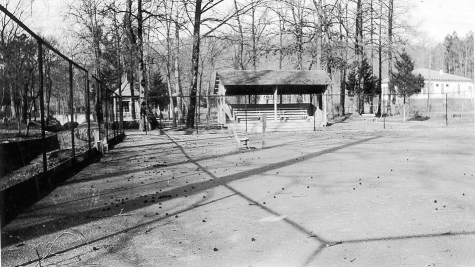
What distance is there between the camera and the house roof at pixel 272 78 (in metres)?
29.8

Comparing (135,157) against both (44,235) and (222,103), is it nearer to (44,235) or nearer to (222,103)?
(44,235)

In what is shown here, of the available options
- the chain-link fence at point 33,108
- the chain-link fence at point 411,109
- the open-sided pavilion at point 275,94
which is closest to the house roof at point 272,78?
the open-sided pavilion at point 275,94

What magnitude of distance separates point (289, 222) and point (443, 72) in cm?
8918

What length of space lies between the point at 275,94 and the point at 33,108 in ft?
79.0

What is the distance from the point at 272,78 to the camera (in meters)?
30.7

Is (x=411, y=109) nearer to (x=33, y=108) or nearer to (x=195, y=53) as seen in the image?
(x=195, y=53)

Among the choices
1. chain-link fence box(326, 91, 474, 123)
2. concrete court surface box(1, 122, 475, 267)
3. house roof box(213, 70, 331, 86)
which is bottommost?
concrete court surface box(1, 122, 475, 267)

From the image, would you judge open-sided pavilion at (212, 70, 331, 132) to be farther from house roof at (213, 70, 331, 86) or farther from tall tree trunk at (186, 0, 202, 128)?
tall tree trunk at (186, 0, 202, 128)

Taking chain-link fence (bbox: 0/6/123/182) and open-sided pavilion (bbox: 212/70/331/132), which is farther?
open-sided pavilion (bbox: 212/70/331/132)

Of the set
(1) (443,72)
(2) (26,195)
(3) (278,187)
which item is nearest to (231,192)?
(3) (278,187)

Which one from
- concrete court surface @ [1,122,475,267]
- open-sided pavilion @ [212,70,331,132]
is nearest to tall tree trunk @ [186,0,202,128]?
open-sided pavilion @ [212,70,331,132]

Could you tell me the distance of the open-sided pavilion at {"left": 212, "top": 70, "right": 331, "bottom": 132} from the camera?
29.1 metres

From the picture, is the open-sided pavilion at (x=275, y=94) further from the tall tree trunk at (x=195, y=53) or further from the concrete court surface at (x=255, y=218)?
the concrete court surface at (x=255, y=218)

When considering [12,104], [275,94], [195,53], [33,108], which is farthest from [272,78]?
[12,104]
